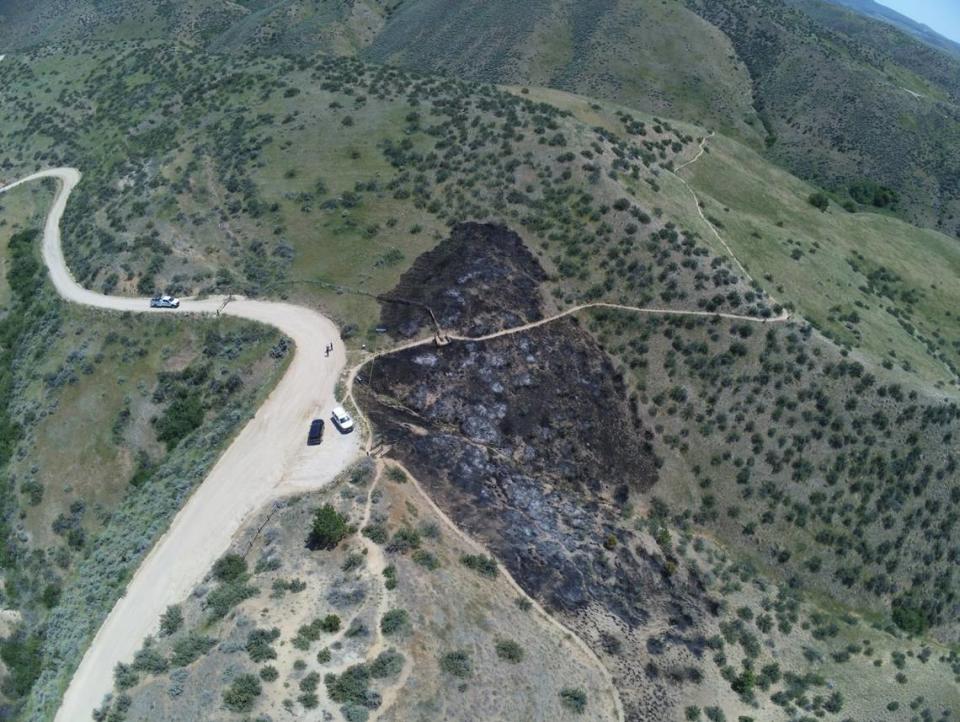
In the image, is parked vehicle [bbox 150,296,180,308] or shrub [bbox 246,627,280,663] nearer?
shrub [bbox 246,627,280,663]

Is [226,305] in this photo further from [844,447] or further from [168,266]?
[844,447]

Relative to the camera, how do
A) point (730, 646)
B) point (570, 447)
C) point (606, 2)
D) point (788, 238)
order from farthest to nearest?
1. point (606, 2)
2. point (788, 238)
3. point (570, 447)
4. point (730, 646)

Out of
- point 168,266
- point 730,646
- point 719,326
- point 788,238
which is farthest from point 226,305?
point 788,238

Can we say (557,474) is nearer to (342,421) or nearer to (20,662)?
(342,421)

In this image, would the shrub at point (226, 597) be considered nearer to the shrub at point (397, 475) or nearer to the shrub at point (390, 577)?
the shrub at point (390, 577)

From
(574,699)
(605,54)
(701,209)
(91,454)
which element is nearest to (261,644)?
(574,699)

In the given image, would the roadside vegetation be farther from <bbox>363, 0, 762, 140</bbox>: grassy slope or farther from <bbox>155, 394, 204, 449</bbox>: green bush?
<bbox>363, 0, 762, 140</bbox>: grassy slope

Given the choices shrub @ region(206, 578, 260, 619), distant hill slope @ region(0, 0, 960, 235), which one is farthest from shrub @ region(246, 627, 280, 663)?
distant hill slope @ region(0, 0, 960, 235)
